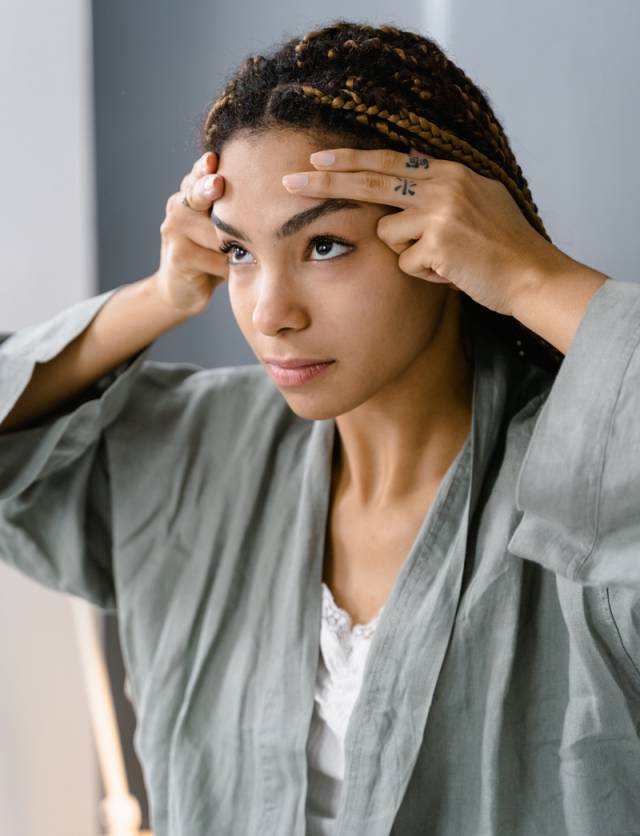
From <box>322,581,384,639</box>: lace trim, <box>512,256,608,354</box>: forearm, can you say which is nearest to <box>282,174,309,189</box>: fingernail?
<box>512,256,608,354</box>: forearm

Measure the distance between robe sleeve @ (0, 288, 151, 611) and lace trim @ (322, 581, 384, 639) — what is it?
314 millimetres

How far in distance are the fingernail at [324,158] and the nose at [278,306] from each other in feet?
0.36

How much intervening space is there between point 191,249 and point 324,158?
256 mm

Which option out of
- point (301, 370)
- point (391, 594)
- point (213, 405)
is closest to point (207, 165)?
point (301, 370)

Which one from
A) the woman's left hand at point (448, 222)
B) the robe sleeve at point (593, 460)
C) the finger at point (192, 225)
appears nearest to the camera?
the robe sleeve at point (593, 460)

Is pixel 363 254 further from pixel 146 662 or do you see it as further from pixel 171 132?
pixel 171 132

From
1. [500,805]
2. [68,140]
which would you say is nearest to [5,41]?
[68,140]

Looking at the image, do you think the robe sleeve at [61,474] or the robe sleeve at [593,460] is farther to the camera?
the robe sleeve at [61,474]

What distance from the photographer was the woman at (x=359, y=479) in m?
0.92

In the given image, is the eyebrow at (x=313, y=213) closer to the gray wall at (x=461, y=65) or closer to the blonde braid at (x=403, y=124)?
the blonde braid at (x=403, y=124)

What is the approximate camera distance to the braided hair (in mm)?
982

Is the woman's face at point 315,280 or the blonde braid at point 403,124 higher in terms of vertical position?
the blonde braid at point 403,124

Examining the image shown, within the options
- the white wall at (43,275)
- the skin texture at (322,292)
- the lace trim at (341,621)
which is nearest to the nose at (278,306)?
the skin texture at (322,292)

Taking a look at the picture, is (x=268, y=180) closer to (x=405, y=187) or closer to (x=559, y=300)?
(x=405, y=187)
